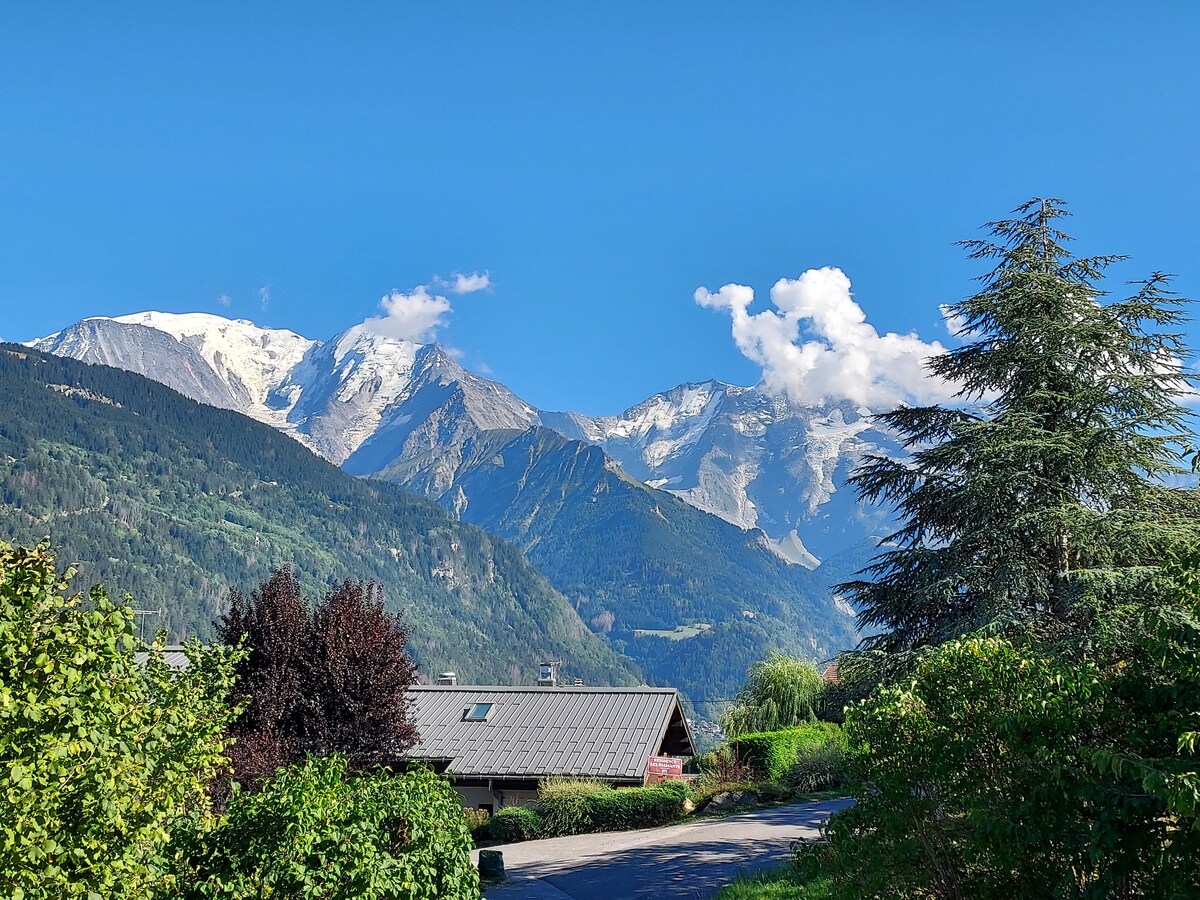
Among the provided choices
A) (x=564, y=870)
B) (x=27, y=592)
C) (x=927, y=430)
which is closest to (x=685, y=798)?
(x=564, y=870)

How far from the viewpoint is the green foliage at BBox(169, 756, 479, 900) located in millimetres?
7074

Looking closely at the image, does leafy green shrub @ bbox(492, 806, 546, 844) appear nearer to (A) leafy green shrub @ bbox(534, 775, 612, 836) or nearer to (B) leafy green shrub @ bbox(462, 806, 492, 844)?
(A) leafy green shrub @ bbox(534, 775, 612, 836)

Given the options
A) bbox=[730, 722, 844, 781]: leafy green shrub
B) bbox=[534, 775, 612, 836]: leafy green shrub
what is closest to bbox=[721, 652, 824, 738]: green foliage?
bbox=[730, 722, 844, 781]: leafy green shrub

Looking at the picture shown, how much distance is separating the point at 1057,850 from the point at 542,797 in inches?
863

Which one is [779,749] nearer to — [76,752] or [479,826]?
[479,826]

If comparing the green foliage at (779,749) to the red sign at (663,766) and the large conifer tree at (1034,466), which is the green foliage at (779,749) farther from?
the large conifer tree at (1034,466)

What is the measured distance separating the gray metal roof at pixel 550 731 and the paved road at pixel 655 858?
702 cm

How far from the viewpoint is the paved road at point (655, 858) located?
16.1 m

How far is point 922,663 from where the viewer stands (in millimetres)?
8570

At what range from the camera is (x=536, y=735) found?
112 feet

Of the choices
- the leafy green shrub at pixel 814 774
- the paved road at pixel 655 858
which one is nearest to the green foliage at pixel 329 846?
the paved road at pixel 655 858

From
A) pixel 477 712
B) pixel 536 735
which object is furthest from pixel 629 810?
pixel 477 712

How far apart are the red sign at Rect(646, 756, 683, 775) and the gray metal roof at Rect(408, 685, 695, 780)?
34cm

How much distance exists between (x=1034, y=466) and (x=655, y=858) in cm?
1054
